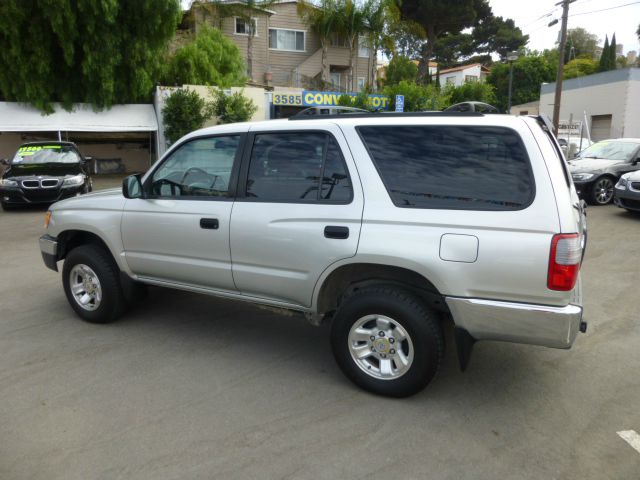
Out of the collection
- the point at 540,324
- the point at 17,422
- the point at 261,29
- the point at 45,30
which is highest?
the point at 261,29

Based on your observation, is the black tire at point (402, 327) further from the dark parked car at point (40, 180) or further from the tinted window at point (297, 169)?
the dark parked car at point (40, 180)

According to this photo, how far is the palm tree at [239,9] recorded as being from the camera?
3006 cm

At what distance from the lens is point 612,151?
41.2 ft

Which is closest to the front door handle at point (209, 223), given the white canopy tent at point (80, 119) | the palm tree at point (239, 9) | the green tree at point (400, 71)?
the white canopy tent at point (80, 119)

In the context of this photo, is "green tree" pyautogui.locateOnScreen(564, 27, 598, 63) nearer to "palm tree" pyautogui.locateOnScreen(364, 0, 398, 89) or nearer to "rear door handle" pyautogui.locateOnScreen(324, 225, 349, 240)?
"palm tree" pyautogui.locateOnScreen(364, 0, 398, 89)

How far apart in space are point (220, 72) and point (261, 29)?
33.7ft

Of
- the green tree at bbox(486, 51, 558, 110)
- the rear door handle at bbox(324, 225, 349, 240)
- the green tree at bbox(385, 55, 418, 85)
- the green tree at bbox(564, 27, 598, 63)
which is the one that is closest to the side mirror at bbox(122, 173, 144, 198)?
the rear door handle at bbox(324, 225, 349, 240)

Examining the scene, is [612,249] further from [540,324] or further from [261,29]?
[261,29]

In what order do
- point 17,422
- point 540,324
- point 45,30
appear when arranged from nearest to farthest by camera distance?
1. point 540,324
2. point 17,422
3. point 45,30

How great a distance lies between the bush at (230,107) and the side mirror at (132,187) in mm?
17160

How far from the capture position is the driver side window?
3988 mm

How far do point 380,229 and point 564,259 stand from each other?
1068mm

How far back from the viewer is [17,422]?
3.18m

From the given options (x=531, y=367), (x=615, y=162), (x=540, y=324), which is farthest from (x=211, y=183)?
(x=615, y=162)
